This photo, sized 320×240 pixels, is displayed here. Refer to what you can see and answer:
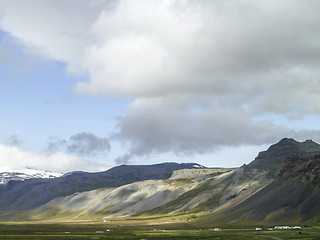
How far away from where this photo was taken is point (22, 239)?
181 meters

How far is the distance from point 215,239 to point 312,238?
35371 mm

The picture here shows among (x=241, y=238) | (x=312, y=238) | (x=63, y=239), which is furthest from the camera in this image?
(x=63, y=239)

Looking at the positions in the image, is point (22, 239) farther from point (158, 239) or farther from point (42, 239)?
point (158, 239)

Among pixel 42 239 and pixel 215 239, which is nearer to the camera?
pixel 215 239

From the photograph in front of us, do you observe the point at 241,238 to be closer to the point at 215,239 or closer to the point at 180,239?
the point at 215,239

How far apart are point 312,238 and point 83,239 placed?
90162 mm

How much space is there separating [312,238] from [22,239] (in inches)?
4603

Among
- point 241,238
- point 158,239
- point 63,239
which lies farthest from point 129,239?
point 241,238

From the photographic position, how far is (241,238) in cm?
16662

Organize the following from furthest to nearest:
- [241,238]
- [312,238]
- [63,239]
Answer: [63,239], [241,238], [312,238]

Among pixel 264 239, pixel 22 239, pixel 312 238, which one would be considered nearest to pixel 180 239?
pixel 264 239

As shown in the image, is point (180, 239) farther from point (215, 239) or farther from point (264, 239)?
point (264, 239)

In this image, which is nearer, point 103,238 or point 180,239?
point 180,239

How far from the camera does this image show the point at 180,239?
551 ft
